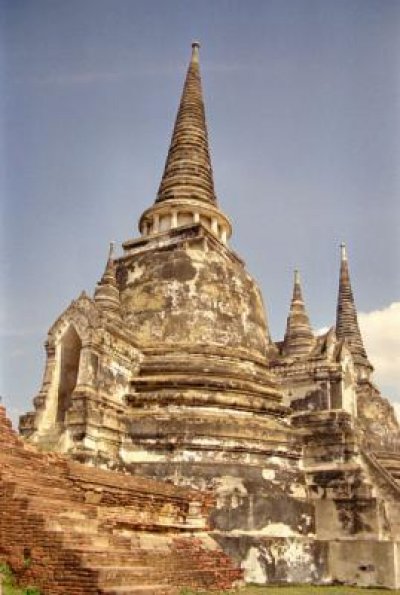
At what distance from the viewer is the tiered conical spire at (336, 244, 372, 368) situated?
103 feet

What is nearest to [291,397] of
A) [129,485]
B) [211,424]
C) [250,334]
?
[250,334]

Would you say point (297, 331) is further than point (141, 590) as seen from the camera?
Yes

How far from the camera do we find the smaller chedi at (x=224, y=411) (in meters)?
15.1

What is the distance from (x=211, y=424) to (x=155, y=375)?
2.43 m

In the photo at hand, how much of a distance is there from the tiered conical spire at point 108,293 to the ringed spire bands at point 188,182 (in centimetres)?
379

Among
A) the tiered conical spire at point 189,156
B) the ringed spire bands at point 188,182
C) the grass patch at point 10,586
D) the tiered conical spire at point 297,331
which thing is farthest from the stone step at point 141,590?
the tiered conical spire at point 189,156

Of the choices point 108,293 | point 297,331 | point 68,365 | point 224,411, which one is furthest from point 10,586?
point 297,331

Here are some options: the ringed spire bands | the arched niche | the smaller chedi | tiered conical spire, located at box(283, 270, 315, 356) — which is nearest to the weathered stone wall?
the smaller chedi

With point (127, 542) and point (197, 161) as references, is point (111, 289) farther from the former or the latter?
point (127, 542)

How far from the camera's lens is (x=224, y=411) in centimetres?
1706

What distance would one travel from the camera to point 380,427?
2755cm

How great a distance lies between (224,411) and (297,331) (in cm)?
538

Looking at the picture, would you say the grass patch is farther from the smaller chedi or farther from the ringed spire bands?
the ringed spire bands

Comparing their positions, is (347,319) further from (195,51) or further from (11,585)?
(11,585)
